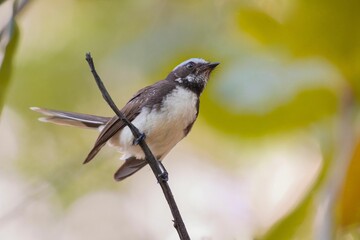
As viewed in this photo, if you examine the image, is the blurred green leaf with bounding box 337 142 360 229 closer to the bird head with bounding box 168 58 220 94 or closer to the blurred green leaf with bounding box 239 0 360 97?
the blurred green leaf with bounding box 239 0 360 97

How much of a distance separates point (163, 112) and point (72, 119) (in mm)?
432

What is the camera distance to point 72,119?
2.67 metres

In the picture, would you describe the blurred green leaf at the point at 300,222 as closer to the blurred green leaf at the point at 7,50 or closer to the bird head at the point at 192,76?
the blurred green leaf at the point at 7,50

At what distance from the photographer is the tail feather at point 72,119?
8.55 ft

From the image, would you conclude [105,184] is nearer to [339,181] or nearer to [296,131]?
[296,131]

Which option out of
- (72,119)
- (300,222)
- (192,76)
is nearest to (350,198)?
(300,222)

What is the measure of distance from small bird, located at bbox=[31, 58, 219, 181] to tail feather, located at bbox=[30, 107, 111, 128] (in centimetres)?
4

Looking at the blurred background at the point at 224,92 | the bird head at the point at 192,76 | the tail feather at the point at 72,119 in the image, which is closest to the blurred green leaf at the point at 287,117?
the blurred background at the point at 224,92

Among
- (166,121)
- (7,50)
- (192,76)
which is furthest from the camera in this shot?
(192,76)

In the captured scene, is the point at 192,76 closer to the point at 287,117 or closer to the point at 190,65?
the point at 190,65

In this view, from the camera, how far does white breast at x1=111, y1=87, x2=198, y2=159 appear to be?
95.5 inches

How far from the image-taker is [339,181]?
113 centimetres

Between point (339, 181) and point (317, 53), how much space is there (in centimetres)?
51

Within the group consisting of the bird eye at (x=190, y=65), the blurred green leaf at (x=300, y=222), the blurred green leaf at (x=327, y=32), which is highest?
the bird eye at (x=190, y=65)
